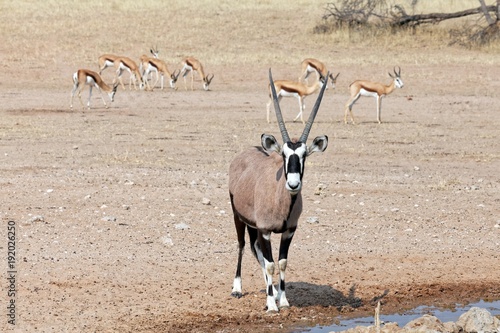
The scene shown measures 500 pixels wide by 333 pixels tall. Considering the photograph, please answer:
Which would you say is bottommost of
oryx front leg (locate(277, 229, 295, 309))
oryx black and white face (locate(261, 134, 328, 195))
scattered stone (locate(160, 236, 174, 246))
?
scattered stone (locate(160, 236, 174, 246))

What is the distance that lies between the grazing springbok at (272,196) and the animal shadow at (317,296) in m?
0.31

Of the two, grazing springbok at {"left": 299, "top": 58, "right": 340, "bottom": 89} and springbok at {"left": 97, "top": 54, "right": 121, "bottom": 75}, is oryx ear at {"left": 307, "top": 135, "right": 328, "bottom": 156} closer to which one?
grazing springbok at {"left": 299, "top": 58, "right": 340, "bottom": 89}

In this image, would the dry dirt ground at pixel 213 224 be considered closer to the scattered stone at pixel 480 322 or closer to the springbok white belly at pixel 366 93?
the scattered stone at pixel 480 322

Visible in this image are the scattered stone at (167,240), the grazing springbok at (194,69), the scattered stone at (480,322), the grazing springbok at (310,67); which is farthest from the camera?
the grazing springbok at (310,67)

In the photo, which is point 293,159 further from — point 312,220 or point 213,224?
point 312,220

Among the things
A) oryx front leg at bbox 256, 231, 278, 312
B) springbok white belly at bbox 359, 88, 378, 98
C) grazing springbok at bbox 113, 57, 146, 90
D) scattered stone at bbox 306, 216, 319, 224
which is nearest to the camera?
oryx front leg at bbox 256, 231, 278, 312

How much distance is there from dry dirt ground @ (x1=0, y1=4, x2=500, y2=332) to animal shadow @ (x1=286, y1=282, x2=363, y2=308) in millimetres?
25

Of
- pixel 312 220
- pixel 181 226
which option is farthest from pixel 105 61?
pixel 181 226

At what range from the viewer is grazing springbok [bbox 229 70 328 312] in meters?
6.91

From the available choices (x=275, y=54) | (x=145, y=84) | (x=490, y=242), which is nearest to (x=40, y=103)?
(x=145, y=84)

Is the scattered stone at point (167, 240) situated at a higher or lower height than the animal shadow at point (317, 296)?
higher

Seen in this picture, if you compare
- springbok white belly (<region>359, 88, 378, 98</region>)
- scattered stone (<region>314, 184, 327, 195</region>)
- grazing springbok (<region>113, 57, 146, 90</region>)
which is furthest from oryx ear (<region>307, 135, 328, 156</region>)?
grazing springbok (<region>113, 57, 146, 90</region>)

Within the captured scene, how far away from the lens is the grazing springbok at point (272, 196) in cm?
691

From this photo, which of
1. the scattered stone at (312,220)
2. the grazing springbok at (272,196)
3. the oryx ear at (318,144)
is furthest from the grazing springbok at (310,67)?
the oryx ear at (318,144)
